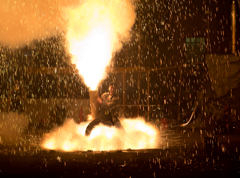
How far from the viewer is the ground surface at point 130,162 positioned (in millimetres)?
6691

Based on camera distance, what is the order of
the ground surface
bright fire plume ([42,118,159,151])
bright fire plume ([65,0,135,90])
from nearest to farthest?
the ground surface
bright fire plume ([42,118,159,151])
bright fire plume ([65,0,135,90])

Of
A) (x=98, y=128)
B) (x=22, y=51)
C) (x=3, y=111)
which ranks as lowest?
(x=98, y=128)

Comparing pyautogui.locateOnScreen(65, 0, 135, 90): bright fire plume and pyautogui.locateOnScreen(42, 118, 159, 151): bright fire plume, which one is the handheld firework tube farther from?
pyautogui.locateOnScreen(65, 0, 135, 90): bright fire plume

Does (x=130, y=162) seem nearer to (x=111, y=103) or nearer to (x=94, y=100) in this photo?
(x=111, y=103)

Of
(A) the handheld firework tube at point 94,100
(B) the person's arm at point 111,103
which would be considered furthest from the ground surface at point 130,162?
(A) the handheld firework tube at point 94,100

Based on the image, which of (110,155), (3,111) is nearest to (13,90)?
(3,111)

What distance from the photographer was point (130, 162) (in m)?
7.62

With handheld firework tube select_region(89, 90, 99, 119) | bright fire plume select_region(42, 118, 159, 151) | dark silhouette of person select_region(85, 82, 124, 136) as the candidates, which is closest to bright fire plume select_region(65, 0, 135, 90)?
handheld firework tube select_region(89, 90, 99, 119)

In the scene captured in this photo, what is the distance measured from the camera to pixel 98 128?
10.0 m

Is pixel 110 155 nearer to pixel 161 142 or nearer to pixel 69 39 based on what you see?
pixel 161 142

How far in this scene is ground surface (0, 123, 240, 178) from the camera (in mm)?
6691

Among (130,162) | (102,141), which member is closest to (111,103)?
(102,141)

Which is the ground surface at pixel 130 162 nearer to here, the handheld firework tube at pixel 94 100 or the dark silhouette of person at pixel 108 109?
the dark silhouette of person at pixel 108 109

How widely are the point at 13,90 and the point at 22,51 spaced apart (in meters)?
3.93
